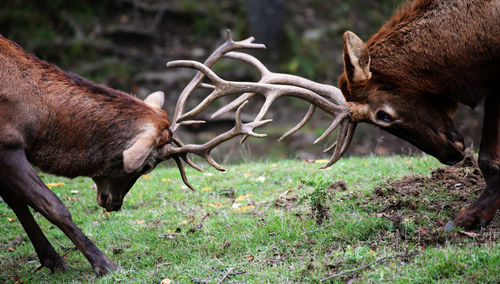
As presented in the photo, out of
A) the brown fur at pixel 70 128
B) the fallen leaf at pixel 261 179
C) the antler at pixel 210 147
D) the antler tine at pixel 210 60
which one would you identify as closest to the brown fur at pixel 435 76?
the antler at pixel 210 147

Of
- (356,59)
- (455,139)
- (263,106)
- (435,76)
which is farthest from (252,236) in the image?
(435,76)

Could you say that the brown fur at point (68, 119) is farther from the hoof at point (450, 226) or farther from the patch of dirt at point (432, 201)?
the hoof at point (450, 226)

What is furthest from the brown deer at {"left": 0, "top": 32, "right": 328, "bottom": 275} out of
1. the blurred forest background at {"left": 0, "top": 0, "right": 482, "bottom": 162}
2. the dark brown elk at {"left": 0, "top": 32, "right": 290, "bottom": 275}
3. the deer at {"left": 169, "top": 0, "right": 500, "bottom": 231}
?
the blurred forest background at {"left": 0, "top": 0, "right": 482, "bottom": 162}

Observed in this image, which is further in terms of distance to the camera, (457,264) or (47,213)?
(47,213)

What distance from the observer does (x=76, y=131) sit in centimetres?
522

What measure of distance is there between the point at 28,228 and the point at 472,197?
13.9 feet

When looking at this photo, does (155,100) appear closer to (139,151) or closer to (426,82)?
(139,151)

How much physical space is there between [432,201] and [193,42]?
10.3 meters

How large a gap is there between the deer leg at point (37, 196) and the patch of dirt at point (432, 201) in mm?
2567

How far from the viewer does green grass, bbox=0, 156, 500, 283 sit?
4.20 meters

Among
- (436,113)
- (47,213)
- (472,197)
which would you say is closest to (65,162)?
(47,213)

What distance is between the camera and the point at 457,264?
3.96 metres

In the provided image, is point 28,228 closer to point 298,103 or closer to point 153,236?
point 153,236

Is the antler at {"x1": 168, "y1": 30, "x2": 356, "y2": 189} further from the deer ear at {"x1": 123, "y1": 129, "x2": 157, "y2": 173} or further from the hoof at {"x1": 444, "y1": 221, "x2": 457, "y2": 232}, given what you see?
the hoof at {"x1": 444, "y1": 221, "x2": 457, "y2": 232}
